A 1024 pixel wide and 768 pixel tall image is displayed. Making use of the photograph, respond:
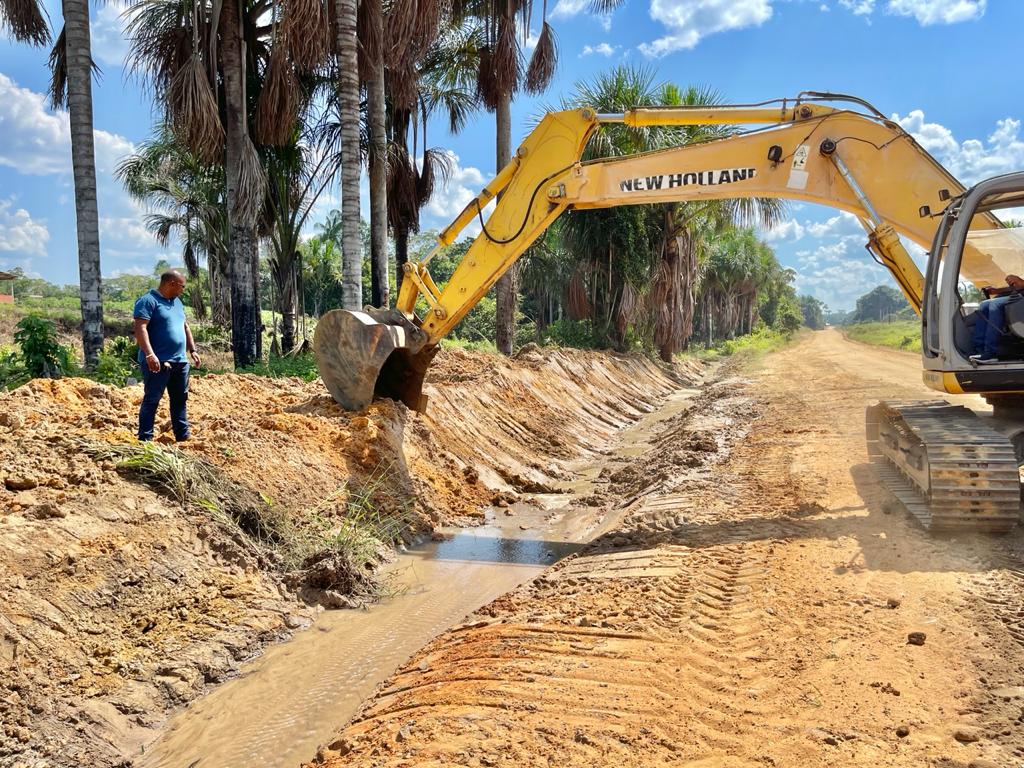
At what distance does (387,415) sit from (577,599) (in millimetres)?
4313

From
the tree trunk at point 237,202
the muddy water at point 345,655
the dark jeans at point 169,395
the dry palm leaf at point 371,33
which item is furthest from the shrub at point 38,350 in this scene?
the dry palm leaf at point 371,33

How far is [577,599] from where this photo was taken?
5.04 meters

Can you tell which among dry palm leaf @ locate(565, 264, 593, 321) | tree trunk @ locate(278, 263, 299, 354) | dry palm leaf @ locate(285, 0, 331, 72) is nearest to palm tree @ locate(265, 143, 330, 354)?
tree trunk @ locate(278, 263, 299, 354)

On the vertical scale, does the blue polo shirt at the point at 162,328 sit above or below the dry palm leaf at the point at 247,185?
below

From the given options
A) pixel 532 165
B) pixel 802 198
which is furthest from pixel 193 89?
pixel 802 198

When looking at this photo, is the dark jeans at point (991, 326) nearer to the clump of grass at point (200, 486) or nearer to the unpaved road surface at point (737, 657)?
the unpaved road surface at point (737, 657)

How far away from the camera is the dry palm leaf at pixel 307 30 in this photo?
35.7 ft

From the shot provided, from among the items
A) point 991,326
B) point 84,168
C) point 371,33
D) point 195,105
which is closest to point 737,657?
point 991,326

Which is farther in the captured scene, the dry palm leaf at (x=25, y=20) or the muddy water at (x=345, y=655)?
the dry palm leaf at (x=25, y=20)

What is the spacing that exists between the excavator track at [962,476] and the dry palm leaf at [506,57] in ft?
42.8

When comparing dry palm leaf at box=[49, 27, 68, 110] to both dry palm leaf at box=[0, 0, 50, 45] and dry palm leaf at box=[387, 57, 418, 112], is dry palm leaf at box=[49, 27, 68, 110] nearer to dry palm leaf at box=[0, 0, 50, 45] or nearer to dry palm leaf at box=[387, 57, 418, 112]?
dry palm leaf at box=[0, 0, 50, 45]

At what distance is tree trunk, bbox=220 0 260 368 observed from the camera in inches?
489

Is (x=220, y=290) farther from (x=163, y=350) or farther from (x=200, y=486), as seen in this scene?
(x=200, y=486)

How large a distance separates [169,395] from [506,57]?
510 inches
